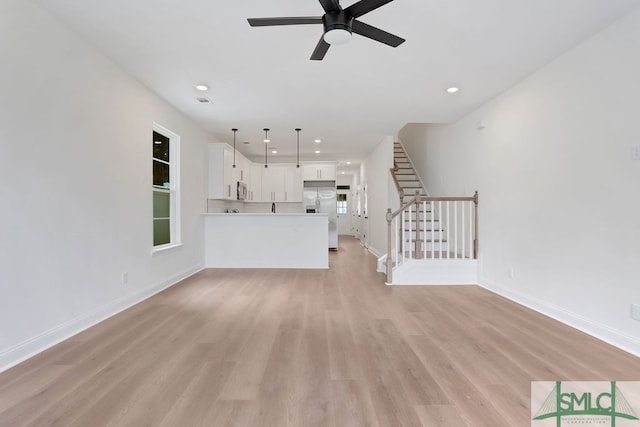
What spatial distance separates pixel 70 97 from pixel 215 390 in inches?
108

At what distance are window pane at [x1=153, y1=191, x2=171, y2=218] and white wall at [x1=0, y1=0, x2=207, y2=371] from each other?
429 mm

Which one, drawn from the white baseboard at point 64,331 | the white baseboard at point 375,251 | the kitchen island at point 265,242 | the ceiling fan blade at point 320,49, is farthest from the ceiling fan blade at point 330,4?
the white baseboard at point 375,251

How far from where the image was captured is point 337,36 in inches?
80.7

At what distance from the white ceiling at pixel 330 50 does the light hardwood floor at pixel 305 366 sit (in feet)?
8.88

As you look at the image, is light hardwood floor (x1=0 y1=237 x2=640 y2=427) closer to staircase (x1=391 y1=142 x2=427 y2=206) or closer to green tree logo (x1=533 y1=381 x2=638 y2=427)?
green tree logo (x1=533 y1=381 x2=638 y2=427)

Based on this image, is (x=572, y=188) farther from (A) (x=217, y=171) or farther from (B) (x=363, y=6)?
(A) (x=217, y=171)

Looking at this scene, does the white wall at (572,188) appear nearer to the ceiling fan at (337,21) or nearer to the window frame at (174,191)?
the ceiling fan at (337,21)

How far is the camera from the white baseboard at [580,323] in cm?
233

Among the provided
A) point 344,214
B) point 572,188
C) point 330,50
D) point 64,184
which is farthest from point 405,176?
point 64,184

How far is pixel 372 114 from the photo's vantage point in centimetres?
483

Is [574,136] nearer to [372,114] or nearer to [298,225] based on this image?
[372,114]

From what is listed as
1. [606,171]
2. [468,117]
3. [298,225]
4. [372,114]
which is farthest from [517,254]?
[298,225]

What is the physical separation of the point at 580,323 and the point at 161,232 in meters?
5.18

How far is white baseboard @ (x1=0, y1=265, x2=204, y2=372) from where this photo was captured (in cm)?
206
